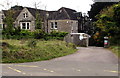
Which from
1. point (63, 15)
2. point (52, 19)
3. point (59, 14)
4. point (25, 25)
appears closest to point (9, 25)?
point (25, 25)

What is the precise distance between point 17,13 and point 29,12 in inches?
172

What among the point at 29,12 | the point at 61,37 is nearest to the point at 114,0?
the point at 61,37

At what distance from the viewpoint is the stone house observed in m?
33.2

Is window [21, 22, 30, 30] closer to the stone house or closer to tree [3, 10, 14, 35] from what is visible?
the stone house

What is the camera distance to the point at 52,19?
34.2 m

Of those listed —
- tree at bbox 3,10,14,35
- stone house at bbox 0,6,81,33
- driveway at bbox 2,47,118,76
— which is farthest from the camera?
stone house at bbox 0,6,81,33

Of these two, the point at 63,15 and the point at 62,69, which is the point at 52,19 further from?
the point at 62,69

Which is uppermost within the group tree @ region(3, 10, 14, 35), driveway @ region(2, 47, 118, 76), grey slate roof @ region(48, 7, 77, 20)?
grey slate roof @ region(48, 7, 77, 20)

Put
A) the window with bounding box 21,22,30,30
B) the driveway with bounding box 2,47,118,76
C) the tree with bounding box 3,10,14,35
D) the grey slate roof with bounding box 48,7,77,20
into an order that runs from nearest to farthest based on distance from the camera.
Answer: the driveway with bounding box 2,47,118,76, the tree with bounding box 3,10,14,35, the grey slate roof with bounding box 48,7,77,20, the window with bounding box 21,22,30,30

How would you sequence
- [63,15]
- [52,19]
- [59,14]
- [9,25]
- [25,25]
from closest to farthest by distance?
[9,25], [63,15], [59,14], [52,19], [25,25]

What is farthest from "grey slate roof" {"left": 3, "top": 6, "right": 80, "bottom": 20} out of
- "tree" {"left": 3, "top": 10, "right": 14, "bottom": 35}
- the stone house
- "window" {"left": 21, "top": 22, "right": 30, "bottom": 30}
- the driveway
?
the driveway

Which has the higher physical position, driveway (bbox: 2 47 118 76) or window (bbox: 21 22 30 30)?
window (bbox: 21 22 30 30)

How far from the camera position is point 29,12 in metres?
34.8

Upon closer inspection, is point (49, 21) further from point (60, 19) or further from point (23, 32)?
point (23, 32)
